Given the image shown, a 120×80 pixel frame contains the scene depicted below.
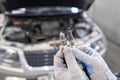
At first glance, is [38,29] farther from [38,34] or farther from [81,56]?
[81,56]

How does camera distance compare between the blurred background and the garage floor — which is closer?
the garage floor

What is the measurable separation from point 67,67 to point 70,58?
31mm

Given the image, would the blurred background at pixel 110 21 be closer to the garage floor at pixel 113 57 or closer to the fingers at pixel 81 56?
the garage floor at pixel 113 57

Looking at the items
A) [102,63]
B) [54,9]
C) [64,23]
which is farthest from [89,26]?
[102,63]

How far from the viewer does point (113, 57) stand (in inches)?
117

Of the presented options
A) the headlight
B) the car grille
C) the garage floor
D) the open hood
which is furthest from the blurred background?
the headlight

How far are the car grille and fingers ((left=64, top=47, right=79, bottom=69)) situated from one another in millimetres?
1165

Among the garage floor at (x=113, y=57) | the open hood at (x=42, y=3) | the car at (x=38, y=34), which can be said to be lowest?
the garage floor at (x=113, y=57)

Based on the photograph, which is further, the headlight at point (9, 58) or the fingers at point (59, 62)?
the headlight at point (9, 58)

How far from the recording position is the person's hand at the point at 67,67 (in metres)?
0.65

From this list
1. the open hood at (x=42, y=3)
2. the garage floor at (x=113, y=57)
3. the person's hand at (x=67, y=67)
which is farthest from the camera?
the garage floor at (x=113, y=57)

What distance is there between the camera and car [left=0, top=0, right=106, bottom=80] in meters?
1.81

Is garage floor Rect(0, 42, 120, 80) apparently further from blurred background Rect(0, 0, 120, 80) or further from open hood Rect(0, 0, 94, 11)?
open hood Rect(0, 0, 94, 11)

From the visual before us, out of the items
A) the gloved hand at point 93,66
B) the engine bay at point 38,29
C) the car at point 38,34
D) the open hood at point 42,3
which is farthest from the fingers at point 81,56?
the open hood at point 42,3
